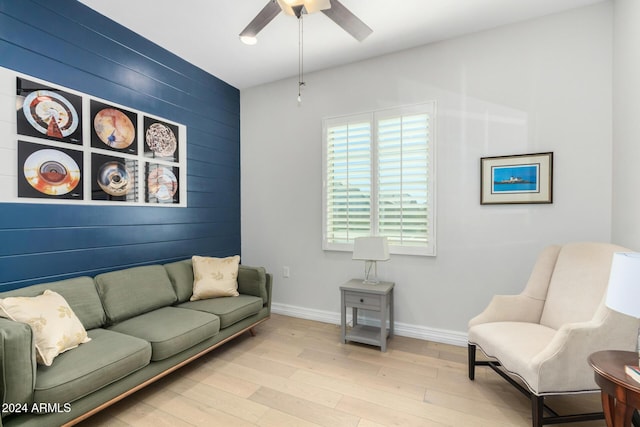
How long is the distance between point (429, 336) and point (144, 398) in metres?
2.47

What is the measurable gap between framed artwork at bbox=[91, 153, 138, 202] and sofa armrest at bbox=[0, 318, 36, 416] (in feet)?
4.30

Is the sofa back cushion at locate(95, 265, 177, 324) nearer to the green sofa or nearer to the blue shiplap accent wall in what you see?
the green sofa

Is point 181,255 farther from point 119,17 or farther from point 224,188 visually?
point 119,17

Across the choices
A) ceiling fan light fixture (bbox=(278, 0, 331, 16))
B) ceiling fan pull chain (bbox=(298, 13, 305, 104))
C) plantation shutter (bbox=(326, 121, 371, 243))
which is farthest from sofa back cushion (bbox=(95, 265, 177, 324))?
ceiling fan light fixture (bbox=(278, 0, 331, 16))

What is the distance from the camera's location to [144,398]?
205 cm

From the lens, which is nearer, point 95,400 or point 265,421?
point 95,400

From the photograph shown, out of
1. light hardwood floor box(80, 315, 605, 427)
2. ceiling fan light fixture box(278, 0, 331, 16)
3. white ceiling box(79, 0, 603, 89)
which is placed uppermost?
white ceiling box(79, 0, 603, 89)

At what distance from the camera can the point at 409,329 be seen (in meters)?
3.05

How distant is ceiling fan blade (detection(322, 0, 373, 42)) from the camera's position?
6.25 feet

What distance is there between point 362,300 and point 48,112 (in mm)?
2936

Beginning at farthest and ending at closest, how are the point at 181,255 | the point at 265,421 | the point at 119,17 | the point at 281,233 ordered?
the point at 281,233 < the point at 181,255 < the point at 119,17 < the point at 265,421

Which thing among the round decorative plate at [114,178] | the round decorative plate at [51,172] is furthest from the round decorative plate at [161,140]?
the round decorative plate at [51,172]

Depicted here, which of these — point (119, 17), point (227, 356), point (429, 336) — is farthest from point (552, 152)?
point (119, 17)

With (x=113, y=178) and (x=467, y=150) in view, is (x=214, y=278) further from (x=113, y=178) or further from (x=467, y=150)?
(x=467, y=150)
